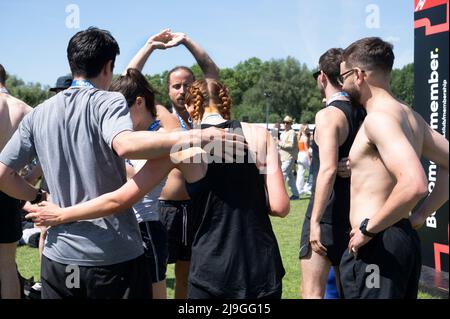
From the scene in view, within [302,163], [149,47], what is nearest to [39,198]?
[149,47]

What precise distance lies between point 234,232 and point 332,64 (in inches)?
65.9

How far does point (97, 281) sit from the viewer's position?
242cm

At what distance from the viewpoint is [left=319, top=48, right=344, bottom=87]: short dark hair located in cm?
367

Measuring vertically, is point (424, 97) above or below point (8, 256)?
above

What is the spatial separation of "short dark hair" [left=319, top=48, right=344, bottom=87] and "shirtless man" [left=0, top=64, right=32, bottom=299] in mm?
2574

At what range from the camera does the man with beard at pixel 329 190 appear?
134 inches

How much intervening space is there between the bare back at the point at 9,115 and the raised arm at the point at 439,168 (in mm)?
3281

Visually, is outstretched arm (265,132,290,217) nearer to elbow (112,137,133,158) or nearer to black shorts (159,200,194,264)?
elbow (112,137,133,158)

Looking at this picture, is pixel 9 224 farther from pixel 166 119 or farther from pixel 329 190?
pixel 329 190

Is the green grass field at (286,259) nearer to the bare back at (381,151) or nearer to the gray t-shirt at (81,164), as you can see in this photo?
the bare back at (381,151)

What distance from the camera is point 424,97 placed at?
5473 mm

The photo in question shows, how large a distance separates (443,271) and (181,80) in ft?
11.1
